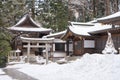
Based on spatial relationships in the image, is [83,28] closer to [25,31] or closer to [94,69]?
[25,31]

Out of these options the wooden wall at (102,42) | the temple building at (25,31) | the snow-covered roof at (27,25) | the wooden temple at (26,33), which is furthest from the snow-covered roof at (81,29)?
the snow-covered roof at (27,25)

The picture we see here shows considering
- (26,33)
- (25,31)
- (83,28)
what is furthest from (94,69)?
(26,33)

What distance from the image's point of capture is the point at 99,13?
4659 cm

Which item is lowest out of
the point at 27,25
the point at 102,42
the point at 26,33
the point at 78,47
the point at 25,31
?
the point at 78,47

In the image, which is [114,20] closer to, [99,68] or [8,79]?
[99,68]

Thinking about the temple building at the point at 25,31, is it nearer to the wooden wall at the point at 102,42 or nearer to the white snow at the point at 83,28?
the white snow at the point at 83,28

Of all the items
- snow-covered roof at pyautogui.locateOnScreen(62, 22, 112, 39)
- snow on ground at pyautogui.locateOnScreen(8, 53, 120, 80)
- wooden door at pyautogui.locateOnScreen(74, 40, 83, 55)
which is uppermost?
snow-covered roof at pyautogui.locateOnScreen(62, 22, 112, 39)

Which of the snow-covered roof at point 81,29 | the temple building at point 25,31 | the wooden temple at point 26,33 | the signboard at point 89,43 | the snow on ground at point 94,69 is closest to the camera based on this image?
the snow on ground at point 94,69

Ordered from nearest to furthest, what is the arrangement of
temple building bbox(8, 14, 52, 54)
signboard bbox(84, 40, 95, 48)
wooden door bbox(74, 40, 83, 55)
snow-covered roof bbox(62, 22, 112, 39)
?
snow-covered roof bbox(62, 22, 112, 39)
signboard bbox(84, 40, 95, 48)
wooden door bbox(74, 40, 83, 55)
temple building bbox(8, 14, 52, 54)

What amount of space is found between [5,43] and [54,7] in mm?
31249

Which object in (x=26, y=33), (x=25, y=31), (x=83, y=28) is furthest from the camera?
(x=26, y=33)

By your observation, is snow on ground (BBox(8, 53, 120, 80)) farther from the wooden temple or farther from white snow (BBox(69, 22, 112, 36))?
the wooden temple

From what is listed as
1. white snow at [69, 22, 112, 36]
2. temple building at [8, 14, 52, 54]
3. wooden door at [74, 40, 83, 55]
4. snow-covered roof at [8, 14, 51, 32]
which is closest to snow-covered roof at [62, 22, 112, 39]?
white snow at [69, 22, 112, 36]

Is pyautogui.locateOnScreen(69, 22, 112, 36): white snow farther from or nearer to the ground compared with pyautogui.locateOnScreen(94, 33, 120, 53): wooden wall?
farther from the ground
